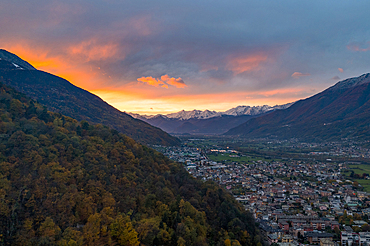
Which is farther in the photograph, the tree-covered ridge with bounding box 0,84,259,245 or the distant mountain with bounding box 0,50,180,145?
the distant mountain with bounding box 0,50,180,145

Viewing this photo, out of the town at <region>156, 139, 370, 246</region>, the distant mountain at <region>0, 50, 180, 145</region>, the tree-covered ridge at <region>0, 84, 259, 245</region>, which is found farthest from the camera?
the distant mountain at <region>0, 50, 180, 145</region>

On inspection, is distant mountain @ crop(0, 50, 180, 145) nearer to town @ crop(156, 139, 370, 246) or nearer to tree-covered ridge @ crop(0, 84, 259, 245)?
town @ crop(156, 139, 370, 246)

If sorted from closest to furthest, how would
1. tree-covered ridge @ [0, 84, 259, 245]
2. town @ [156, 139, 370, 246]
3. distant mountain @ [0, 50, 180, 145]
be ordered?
tree-covered ridge @ [0, 84, 259, 245]
town @ [156, 139, 370, 246]
distant mountain @ [0, 50, 180, 145]

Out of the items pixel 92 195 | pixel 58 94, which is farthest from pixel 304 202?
pixel 58 94

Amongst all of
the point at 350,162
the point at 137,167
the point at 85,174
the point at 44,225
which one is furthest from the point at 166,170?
the point at 350,162

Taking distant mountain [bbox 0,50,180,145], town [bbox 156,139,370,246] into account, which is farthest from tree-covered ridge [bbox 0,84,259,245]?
distant mountain [bbox 0,50,180,145]

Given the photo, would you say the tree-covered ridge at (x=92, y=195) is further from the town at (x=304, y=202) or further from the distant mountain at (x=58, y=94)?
→ the distant mountain at (x=58, y=94)

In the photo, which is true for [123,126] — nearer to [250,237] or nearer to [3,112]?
[3,112]
